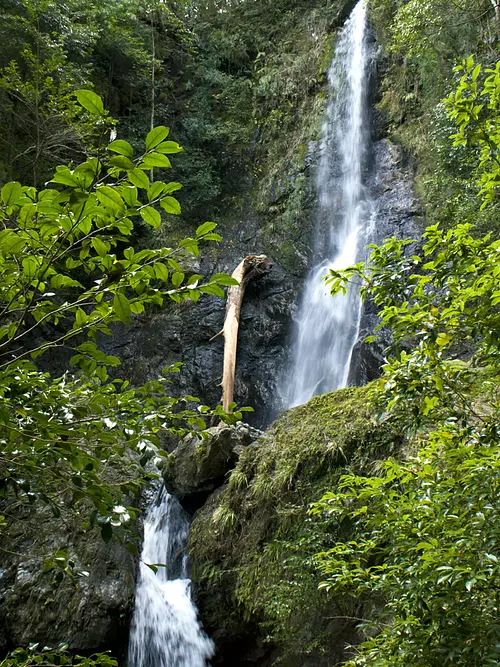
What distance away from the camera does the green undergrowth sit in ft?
14.2

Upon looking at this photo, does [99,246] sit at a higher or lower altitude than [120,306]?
higher

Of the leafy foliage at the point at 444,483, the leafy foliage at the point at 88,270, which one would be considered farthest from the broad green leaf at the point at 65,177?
the leafy foliage at the point at 444,483

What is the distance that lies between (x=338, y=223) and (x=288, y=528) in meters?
8.77

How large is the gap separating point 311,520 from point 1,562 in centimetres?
323

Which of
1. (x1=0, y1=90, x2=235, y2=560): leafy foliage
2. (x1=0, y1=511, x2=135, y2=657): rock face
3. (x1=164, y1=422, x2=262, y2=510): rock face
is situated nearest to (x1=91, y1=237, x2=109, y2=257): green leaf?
(x1=0, y1=90, x2=235, y2=560): leafy foliage

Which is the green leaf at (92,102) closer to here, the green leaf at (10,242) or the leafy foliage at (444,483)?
the green leaf at (10,242)

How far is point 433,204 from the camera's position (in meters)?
10.1

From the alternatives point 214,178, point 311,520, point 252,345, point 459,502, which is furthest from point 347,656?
point 214,178

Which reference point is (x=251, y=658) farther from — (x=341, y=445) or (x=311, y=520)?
(x=341, y=445)

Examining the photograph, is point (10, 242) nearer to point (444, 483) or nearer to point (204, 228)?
point (204, 228)

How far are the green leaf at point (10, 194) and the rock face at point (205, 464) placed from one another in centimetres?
513

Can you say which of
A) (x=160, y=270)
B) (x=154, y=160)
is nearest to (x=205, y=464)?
(x=160, y=270)

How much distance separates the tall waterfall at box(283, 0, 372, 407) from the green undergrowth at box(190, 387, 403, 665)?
4.54m

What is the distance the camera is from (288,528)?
16.1 feet
